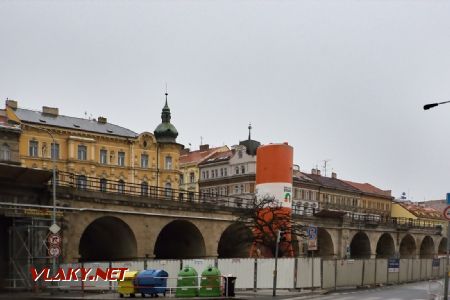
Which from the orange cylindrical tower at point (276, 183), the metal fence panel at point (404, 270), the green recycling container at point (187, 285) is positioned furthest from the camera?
the metal fence panel at point (404, 270)

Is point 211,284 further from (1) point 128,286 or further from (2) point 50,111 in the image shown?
(2) point 50,111

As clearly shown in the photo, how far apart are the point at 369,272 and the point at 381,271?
3016mm

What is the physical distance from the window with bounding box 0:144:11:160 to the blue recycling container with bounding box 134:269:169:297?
1728 inches

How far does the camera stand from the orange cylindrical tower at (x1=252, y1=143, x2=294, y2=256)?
55281 millimetres

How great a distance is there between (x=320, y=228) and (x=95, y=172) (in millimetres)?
30073

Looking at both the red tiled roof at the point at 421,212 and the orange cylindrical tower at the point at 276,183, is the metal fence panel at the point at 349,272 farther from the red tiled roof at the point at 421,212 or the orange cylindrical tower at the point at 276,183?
the red tiled roof at the point at 421,212

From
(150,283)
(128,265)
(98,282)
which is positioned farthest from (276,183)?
(150,283)

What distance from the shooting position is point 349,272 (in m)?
45.2

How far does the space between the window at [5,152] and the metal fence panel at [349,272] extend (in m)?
43.6

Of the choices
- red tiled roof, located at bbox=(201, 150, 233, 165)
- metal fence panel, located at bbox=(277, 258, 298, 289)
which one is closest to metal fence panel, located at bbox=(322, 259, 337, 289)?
metal fence panel, located at bbox=(277, 258, 298, 289)

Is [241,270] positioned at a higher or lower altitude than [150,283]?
lower

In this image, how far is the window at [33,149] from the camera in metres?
78.2

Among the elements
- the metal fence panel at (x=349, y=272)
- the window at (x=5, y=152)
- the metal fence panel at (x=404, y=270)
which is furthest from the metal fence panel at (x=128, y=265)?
the window at (x=5, y=152)

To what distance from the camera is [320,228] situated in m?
75.9
